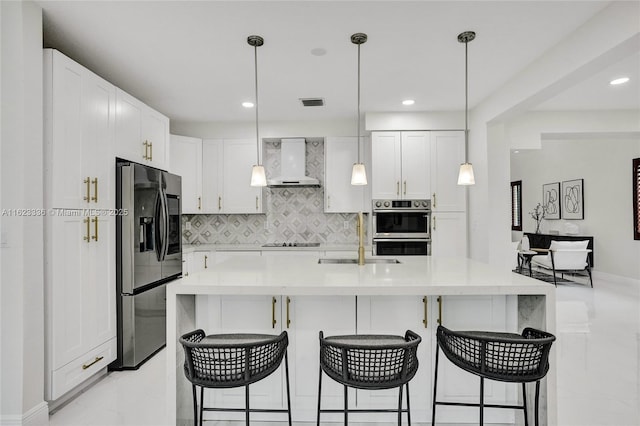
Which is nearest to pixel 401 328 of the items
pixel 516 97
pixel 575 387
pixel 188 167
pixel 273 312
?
pixel 273 312

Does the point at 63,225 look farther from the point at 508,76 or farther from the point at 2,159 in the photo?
the point at 508,76

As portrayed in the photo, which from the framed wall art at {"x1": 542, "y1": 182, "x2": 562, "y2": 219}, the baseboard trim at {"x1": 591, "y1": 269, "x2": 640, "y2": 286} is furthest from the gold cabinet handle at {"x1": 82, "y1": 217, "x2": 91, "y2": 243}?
→ the framed wall art at {"x1": 542, "y1": 182, "x2": 562, "y2": 219}

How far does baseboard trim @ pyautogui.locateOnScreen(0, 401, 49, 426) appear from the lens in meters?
1.96

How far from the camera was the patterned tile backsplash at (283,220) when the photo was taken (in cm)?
511

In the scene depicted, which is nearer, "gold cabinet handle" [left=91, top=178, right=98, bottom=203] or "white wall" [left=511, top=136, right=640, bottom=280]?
"gold cabinet handle" [left=91, top=178, right=98, bottom=203]

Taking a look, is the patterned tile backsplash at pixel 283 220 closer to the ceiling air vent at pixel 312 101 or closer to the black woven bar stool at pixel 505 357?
the ceiling air vent at pixel 312 101

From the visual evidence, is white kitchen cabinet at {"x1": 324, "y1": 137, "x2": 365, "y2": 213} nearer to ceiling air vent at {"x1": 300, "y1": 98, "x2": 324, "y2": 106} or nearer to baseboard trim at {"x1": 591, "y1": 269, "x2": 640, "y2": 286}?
ceiling air vent at {"x1": 300, "y1": 98, "x2": 324, "y2": 106}

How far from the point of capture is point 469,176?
2.68 metres

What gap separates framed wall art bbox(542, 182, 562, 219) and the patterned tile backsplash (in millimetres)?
5519

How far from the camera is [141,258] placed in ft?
9.79

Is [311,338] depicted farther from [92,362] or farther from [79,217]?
[79,217]

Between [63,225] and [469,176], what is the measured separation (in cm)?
280

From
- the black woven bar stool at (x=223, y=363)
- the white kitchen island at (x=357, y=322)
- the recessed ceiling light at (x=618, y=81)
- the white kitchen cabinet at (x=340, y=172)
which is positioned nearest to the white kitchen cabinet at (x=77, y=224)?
the white kitchen island at (x=357, y=322)

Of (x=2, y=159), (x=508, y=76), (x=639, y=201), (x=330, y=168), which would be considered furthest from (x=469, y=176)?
(x=639, y=201)
